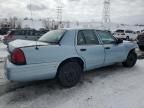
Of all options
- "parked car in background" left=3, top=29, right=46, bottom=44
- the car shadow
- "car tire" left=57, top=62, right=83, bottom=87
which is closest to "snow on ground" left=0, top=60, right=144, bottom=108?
the car shadow

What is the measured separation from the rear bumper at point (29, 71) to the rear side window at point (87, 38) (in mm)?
1046

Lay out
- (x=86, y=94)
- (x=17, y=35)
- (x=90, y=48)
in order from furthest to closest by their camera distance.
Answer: (x=17, y=35)
(x=90, y=48)
(x=86, y=94)

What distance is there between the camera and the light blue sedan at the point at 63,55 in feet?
12.2

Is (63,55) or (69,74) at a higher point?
(63,55)

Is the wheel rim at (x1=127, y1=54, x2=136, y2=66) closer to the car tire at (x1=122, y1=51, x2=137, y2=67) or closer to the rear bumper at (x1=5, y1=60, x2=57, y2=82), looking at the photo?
the car tire at (x1=122, y1=51, x2=137, y2=67)

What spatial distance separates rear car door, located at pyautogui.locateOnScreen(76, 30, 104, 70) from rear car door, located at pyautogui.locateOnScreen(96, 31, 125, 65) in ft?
0.81

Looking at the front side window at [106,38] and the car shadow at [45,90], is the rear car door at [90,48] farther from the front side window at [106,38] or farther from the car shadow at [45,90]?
the car shadow at [45,90]

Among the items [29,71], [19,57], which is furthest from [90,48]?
[19,57]

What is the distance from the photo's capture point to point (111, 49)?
5.46 meters

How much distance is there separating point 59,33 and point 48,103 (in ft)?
6.03

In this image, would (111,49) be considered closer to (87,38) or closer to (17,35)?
(87,38)

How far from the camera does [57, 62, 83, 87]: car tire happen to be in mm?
4332

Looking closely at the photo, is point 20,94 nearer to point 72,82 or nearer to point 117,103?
point 72,82

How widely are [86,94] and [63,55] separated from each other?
1052 millimetres
